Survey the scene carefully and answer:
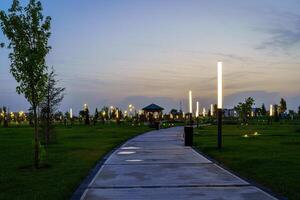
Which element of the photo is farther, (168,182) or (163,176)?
(163,176)

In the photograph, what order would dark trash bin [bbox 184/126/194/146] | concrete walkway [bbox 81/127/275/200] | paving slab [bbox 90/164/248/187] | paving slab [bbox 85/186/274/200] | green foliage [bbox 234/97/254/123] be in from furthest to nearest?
green foliage [bbox 234/97/254/123]
dark trash bin [bbox 184/126/194/146]
paving slab [bbox 90/164/248/187]
concrete walkway [bbox 81/127/275/200]
paving slab [bbox 85/186/274/200]

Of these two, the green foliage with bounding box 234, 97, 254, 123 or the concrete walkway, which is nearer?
the concrete walkway

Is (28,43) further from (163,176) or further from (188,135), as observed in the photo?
(188,135)

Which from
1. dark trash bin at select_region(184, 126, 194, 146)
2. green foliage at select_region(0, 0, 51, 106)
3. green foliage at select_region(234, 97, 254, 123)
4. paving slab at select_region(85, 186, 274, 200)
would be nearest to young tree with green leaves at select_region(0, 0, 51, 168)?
green foliage at select_region(0, 0, 51, 106)

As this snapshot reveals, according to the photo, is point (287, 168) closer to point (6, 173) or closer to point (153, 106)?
point (6, 173)

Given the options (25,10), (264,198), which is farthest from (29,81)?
(264,198)

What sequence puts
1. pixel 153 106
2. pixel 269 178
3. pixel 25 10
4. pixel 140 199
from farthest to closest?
pixel 153 106, pixel 25 10, pixel 269 178, pixel 140 199

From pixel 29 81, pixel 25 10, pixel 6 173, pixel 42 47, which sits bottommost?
pixel 6 173

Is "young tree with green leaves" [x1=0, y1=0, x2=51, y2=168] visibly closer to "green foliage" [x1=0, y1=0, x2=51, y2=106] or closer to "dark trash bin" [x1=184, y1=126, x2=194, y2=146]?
"green foliage" [x1=0, y1=0, x2=51, y2=106]

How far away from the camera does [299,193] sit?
10.3 meters

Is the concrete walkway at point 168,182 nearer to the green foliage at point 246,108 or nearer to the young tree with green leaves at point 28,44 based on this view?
the young tree with green leaves at point 28,44

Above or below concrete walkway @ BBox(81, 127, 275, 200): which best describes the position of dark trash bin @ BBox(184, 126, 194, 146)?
above

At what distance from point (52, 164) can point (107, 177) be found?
174 inches

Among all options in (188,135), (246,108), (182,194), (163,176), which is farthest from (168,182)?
(246,108)
